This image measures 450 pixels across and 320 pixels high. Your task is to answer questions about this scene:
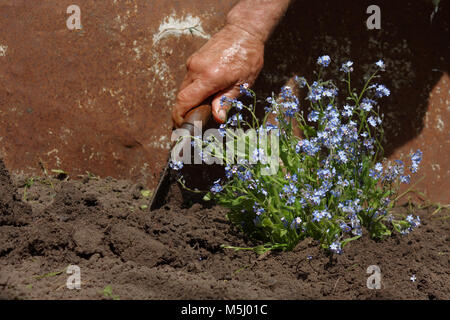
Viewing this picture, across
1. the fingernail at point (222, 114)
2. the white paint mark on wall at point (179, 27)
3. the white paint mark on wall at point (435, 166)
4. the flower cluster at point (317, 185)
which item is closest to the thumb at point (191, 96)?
the fingernail at point (222, 114)

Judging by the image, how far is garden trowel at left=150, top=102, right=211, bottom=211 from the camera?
282cm

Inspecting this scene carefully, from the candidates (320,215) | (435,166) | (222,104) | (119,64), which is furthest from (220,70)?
(435,166)

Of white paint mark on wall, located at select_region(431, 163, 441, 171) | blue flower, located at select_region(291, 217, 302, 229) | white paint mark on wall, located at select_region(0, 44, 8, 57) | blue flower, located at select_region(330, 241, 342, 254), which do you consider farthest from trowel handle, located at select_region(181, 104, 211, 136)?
white paint mark on wall, located at select_region(431, 163, 441, 171)

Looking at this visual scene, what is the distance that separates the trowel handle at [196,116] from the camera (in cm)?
282

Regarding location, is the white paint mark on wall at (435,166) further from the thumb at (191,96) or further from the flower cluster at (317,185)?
the thumb at (191,96)

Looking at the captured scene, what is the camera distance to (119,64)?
3230mm

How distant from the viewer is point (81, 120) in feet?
10.7

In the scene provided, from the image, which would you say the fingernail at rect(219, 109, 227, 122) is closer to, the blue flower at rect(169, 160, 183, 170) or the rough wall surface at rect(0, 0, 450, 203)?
the blue flower at rect(169, 160, 183, 170)

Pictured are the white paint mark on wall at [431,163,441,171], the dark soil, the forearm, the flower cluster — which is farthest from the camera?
the white paint mark on wall at [431,163,441,171]

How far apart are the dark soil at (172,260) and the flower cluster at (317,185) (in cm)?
8

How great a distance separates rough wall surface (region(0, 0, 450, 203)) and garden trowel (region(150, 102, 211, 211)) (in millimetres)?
308

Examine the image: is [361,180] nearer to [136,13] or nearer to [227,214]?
[227,214]

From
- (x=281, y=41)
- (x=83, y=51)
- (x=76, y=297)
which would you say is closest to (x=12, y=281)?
(x=76, y=297)

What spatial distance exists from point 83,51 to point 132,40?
258 mm
